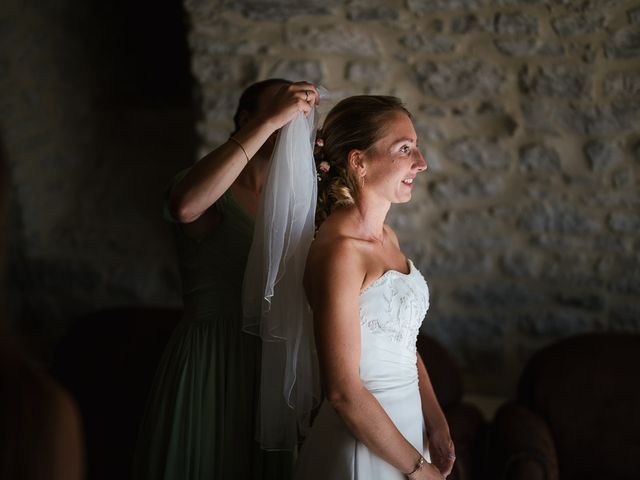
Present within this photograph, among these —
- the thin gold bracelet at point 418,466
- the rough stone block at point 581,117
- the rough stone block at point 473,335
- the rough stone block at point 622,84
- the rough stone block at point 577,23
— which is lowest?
the rough stone block at point 473,335

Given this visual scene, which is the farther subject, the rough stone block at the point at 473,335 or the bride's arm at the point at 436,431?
the rough stone block at the point at 473,335

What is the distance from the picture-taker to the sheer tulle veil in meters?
1.77

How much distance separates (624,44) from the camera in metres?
3.02

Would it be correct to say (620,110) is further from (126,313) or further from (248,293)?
(126,313)

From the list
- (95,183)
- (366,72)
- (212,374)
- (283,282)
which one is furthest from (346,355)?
(95,183)

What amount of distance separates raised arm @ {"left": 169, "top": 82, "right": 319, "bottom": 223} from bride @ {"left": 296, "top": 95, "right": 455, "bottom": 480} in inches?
5.2

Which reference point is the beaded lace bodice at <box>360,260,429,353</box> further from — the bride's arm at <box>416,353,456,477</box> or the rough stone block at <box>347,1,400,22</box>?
the rough stone block at <box>347,1,400,22</box>

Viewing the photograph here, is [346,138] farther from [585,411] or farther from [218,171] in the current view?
[585,411]

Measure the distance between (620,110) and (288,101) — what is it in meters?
1.93

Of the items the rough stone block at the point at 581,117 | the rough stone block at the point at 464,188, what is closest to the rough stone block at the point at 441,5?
the rough stone block at the point at 581,117

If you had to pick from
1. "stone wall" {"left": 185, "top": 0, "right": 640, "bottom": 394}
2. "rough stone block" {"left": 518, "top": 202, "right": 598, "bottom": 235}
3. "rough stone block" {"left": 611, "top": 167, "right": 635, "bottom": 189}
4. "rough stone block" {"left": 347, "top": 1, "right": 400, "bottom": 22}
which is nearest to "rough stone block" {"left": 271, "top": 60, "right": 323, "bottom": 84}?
"stone wall" {"left": 185, "top": 0, "right": 640, "bottom": 394}

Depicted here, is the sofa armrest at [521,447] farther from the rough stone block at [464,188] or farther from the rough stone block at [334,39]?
the rough stone block at [334,39]

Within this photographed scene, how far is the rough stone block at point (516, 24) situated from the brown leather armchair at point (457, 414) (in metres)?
1.35

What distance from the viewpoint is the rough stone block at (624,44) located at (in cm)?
301
